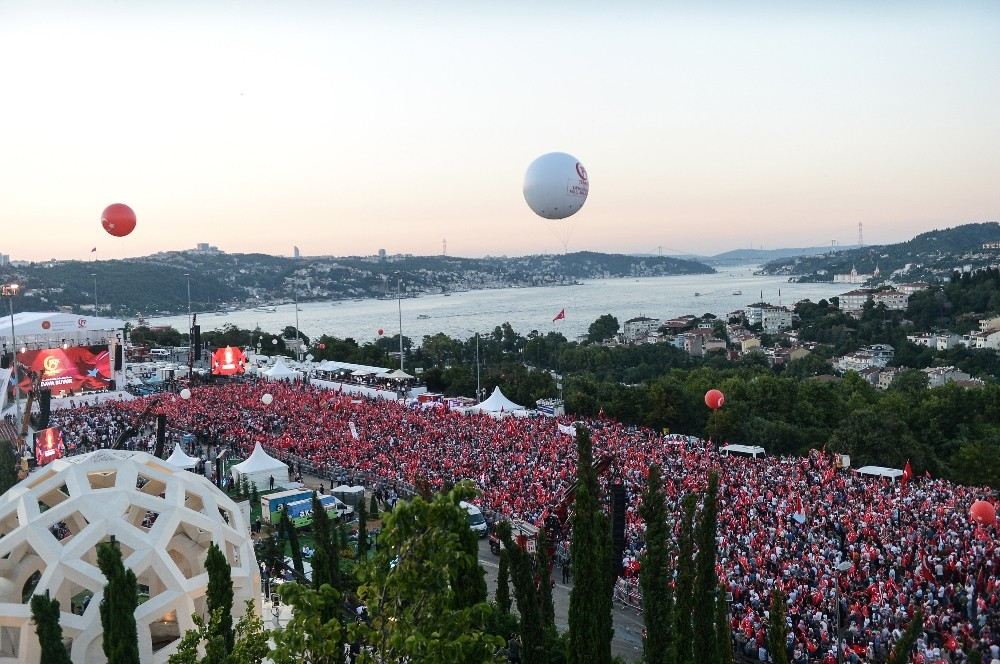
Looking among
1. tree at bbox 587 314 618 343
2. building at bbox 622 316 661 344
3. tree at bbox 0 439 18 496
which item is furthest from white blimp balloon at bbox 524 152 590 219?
building at bbox 622 316 661 344

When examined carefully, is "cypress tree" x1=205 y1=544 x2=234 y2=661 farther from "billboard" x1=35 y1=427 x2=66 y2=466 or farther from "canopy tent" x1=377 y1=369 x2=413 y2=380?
"canopy tent" x1=377 y1=369 x2=413 y2=380

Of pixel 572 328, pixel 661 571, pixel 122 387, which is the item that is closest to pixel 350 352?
pixel 122 387

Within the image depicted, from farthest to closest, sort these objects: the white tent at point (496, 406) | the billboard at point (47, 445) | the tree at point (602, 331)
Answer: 1. the tree at point (602, 331)
2. the white tent at point (496, 406)
3. the billboard at point (47, 445)

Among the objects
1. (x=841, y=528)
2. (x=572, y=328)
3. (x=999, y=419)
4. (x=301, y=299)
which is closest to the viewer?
(x=841, y=528)

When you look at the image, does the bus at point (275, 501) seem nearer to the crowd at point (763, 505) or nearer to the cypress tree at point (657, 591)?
the crowd at point (763, 505)

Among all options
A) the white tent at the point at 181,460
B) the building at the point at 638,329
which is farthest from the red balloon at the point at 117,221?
the building at the point at 638,329

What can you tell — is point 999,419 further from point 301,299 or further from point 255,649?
point 301,299
